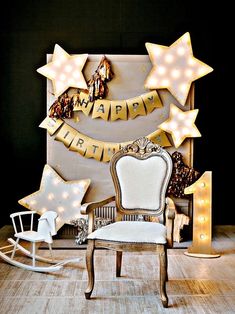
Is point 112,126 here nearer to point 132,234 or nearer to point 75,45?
point 75,45

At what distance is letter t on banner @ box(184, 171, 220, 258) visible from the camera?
4949mm

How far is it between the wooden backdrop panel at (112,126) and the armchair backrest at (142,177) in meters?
1.36

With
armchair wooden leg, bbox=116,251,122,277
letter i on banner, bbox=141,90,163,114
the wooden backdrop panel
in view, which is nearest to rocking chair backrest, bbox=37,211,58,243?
armchair wooden leg, bbox=116,251,122,277

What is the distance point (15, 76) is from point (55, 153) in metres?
1.18

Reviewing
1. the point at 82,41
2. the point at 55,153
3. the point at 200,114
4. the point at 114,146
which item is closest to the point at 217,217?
the point at 200,114

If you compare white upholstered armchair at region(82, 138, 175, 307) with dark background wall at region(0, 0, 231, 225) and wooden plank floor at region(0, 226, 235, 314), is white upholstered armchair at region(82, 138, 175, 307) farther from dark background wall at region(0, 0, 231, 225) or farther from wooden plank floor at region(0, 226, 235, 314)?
dark background wall at region(0, 0, 231, 225)

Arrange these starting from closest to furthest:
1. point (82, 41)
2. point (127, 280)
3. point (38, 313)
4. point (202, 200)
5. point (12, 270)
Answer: point (38, 313) < point (127, 280) < point (12, 270) < point (202, 200) < point (82, 41)

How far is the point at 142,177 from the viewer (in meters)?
4.13

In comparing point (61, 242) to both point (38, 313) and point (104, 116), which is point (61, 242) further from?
point (38, 313)

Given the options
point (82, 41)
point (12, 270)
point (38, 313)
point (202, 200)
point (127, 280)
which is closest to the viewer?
point (38, 313)

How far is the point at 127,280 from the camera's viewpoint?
4.06m

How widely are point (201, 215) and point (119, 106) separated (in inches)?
53.7

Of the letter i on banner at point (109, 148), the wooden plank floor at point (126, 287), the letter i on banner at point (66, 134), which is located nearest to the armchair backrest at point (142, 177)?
the wooden plank floor at point (126, 287)

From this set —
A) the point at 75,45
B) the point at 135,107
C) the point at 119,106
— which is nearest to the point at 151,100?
the point at 135,107
